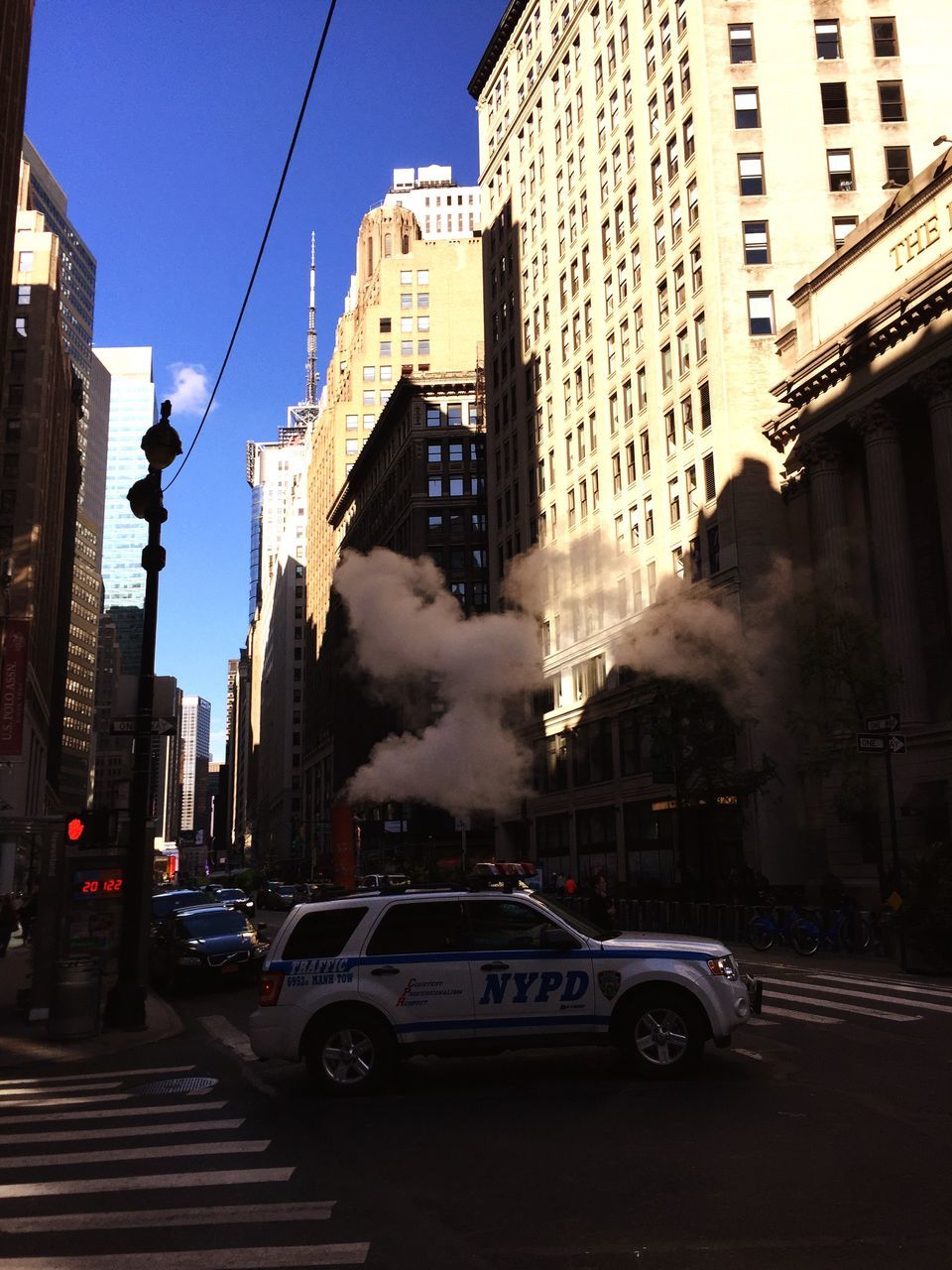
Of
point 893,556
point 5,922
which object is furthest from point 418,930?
point 893,556

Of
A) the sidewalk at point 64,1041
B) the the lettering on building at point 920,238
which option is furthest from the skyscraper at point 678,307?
the sidewalk at point 64,1041

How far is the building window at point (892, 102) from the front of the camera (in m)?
42.1

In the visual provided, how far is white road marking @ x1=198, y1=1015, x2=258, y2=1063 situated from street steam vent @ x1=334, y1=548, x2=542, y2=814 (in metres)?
24.4

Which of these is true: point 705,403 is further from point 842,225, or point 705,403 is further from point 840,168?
point 840,168

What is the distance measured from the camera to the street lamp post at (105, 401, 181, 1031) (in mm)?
13594

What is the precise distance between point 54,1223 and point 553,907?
15.9ft

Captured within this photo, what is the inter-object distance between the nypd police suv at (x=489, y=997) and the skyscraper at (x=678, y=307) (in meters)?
22.6

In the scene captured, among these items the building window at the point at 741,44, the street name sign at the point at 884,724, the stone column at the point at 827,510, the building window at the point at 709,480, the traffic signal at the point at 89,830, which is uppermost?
the building window at the point at 741,44

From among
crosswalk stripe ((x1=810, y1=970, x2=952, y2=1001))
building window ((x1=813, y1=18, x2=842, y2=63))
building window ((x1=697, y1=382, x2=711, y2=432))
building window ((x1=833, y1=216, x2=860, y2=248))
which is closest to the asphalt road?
crosswalk stripe ((x1=810, y1=970, x2=952, y2=1001))

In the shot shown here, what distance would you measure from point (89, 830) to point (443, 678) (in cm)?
3202

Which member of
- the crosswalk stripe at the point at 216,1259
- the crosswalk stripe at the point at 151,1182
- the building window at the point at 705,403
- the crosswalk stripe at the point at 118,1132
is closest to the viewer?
the crosswalk stripe at the point at 216,1259

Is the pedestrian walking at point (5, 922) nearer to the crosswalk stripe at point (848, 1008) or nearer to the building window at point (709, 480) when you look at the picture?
the crosswalk stripe at point (848, 1008)

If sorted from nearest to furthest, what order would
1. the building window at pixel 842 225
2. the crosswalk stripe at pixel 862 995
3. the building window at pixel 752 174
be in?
the crosswalk stripe at pixel 862 995 → the building window at pixel 752 174 → the building window at pixel 842 225

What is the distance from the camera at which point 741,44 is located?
4219 cm
